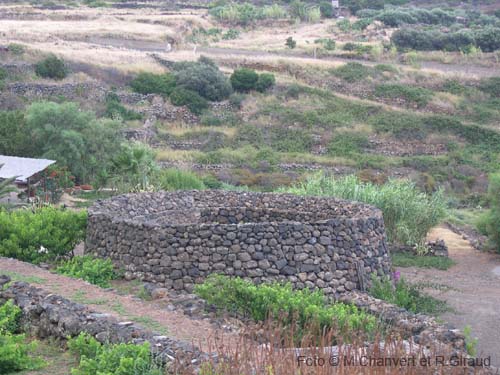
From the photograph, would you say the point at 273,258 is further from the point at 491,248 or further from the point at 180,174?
the point at 180,174

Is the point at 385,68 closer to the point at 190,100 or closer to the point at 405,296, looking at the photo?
the point at 190,100

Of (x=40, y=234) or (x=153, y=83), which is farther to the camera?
(x=153, y=83)

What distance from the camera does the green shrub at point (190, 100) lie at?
46.9m

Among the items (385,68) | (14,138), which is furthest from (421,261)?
(385,68)

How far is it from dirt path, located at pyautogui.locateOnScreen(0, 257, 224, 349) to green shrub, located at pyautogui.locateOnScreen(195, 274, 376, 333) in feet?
3.35

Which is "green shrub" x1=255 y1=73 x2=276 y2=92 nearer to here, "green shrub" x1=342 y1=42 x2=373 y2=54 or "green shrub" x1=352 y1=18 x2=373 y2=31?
"green shrub" x1=342 y1=42 x2=373 y2=54

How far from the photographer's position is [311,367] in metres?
7.37

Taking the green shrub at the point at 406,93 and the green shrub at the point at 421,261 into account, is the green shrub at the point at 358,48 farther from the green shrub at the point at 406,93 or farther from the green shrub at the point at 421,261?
the green shrub at the point at 421,261

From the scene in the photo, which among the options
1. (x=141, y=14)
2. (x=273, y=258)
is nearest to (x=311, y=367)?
(x=273, y=258)

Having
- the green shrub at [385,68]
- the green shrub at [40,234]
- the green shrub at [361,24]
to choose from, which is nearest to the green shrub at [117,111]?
the green shrub at [385,68]

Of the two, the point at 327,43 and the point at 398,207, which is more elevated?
the point at 398,207

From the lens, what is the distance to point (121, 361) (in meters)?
8.16

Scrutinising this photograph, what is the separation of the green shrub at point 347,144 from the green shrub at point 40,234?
27530 mm

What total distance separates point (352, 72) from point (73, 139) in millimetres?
27079
